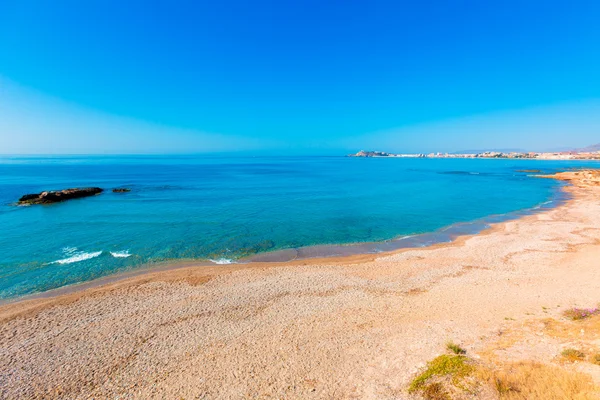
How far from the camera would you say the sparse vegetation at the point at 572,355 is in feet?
29.4

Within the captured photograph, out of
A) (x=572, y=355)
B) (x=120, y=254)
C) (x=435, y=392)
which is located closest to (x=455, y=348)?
(x=435, y=392)

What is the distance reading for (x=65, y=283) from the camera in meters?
18.5

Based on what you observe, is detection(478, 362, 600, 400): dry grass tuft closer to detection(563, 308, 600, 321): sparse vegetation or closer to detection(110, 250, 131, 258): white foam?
detection(563, 308, 600, 321): sparse vegetation

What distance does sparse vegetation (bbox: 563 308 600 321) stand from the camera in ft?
40.3

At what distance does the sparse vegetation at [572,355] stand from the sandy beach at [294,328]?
0.22 meters

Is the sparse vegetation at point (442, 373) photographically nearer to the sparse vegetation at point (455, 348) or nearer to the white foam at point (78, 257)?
the sparse vegetation at point (455, 348)

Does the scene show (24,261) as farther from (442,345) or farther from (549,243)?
(549,243)

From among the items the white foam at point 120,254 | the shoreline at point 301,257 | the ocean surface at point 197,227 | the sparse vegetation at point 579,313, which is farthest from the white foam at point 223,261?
the sparse vegetation at point 579,313

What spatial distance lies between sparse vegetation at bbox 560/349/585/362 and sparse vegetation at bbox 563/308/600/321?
13.6ft

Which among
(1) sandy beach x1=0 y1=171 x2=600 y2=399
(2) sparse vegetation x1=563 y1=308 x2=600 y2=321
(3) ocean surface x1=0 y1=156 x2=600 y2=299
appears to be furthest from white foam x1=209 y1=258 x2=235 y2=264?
(2) sparse vegetation x1=563 y1=308 x2=600 y2=321

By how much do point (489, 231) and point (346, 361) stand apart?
2742cm

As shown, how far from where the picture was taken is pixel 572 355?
9109mm

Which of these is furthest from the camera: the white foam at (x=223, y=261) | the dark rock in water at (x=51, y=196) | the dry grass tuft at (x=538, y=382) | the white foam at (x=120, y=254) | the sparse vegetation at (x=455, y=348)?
the dark rock in water at (x=51, y=196)

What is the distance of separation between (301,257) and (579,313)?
660 inches
